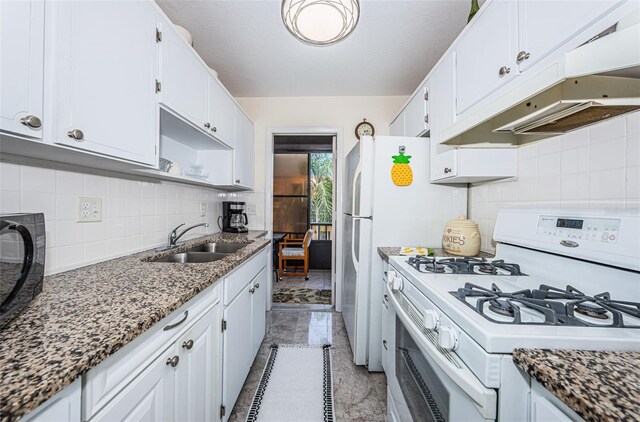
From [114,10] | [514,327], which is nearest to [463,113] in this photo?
[514,327]

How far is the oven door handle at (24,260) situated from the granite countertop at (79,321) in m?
0.06

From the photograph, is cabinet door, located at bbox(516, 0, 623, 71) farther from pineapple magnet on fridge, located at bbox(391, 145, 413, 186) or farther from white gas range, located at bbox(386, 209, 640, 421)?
pineapple magnet on fridge, located at bbox(391, 145, 413, 186)

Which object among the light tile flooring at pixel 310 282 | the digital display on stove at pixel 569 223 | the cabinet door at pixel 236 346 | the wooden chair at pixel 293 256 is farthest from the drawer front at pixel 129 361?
the wooden chair at pixel 293 256

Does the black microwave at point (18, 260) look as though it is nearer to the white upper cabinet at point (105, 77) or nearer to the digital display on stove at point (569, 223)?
the white upper cabinet at point (105, 77)

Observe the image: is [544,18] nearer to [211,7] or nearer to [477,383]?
[477,383]

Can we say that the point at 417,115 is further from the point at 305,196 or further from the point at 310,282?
the point at 305,196

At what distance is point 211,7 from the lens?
5.26 ft

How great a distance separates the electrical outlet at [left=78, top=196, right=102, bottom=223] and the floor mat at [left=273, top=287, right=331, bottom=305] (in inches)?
91.2

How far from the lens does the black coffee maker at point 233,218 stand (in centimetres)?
261

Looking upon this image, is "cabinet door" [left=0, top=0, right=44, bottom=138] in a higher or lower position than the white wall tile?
higher

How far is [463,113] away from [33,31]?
1.71 m

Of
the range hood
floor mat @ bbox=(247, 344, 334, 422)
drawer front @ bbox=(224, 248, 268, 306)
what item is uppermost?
the range hood

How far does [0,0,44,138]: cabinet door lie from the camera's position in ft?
2.04

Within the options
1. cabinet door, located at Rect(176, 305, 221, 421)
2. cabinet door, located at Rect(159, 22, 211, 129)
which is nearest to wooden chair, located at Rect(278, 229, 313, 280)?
cabinet door, located at Rect(159, 22, 211, 129)
